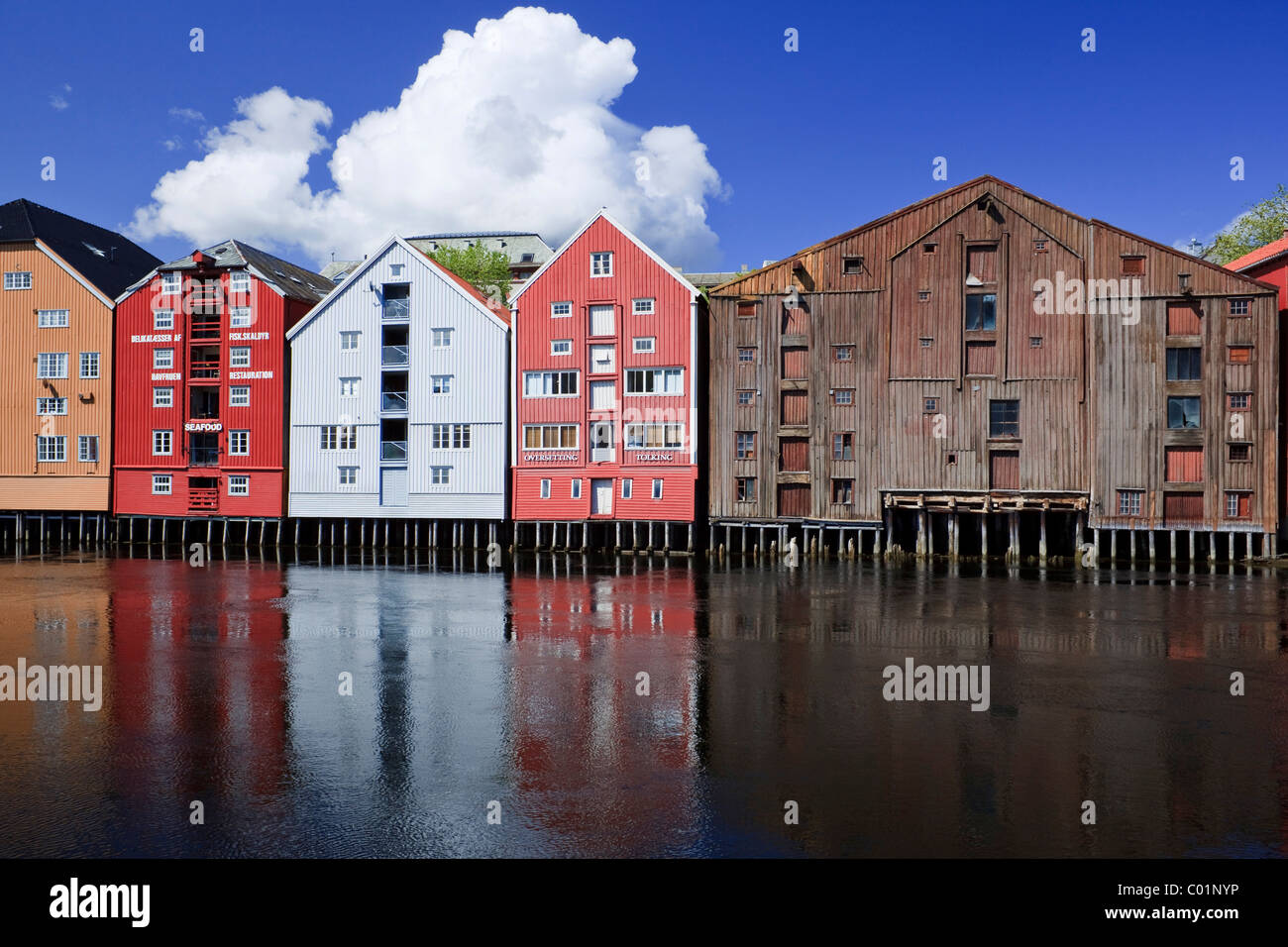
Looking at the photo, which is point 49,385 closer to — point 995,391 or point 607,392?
point 607,392

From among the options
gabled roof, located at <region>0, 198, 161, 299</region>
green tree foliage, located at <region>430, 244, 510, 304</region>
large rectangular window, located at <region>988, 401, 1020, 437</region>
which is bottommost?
large rectangular window, located at <region>988, 401, 1020, 437</region>

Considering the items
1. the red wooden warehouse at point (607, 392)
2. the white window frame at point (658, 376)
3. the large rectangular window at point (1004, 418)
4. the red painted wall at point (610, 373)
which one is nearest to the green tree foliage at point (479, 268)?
the red painted wall at point (610, 373)

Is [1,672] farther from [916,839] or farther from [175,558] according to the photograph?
[175,558]

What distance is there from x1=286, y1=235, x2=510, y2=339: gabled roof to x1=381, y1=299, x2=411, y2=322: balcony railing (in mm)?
2430

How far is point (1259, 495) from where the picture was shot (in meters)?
43.3

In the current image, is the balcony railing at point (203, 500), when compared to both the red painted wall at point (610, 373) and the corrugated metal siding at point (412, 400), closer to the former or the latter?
the corrugated metal siding at point (412, 400)

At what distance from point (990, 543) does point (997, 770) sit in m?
38.3

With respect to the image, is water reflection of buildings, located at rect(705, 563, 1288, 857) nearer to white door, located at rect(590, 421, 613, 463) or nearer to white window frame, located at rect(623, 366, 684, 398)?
white window frame, located at rect(623, 366, 684, 398)

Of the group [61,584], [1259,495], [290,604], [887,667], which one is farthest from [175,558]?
[1259,495]

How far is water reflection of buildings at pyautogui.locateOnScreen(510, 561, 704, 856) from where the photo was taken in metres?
9.58

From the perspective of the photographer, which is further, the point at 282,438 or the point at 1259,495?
the point at 282,438

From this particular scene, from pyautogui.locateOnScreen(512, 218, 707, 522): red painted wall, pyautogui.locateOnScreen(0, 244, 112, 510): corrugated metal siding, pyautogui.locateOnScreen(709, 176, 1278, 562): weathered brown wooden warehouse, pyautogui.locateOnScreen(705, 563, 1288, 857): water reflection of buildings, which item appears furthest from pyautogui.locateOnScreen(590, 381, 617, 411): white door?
pyautogui.locateOnScreen(0, 244, 112, 510): corrugated metal siding

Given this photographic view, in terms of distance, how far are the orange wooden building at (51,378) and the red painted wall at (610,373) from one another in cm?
A: 2722
